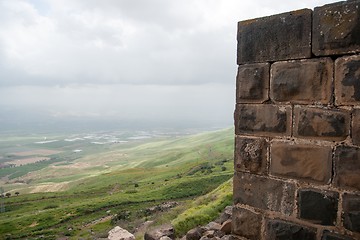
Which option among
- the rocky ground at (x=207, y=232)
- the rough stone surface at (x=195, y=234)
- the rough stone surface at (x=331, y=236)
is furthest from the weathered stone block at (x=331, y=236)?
the rough stone surface at (x=195, y=234)

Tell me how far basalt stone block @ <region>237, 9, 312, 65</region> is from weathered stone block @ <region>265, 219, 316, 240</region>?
1454mm

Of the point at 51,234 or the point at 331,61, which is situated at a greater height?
the point at 331,61

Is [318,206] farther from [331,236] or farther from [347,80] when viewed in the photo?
[347,80]

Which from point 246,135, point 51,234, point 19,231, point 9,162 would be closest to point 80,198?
point 19,231

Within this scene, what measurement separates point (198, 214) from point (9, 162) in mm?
177466

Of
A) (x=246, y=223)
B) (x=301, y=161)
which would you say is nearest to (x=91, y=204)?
(x=246, y=223)

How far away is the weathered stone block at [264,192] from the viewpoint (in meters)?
2.96

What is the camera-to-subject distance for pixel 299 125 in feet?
9.36

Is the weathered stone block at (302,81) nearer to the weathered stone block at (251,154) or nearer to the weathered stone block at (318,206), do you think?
the weathered stone block at (251,154)

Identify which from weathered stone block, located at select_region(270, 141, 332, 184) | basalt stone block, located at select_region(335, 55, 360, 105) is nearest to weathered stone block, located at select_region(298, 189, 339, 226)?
weathered stone block, located at select_region(270, 141, 332, 184)

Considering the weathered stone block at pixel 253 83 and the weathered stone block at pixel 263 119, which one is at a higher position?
the weathered stone block at pixel 253 83

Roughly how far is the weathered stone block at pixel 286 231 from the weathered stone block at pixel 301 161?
1.43 ft

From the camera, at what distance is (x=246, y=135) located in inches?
126

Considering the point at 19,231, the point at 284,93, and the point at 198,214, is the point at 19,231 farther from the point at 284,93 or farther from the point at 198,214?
the point at 284,93
